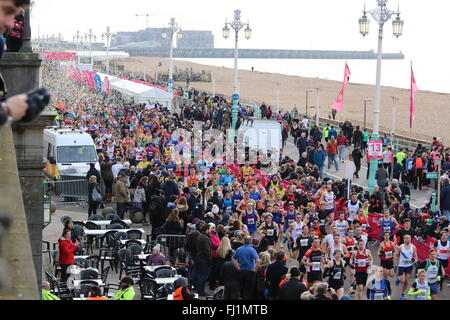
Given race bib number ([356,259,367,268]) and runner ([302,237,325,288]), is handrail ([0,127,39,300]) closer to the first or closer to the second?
runner ([302,237,325,288])

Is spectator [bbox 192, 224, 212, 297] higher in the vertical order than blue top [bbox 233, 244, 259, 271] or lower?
lower

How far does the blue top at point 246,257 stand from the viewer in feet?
48.5

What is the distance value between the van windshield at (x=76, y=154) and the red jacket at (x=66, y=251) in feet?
40.6

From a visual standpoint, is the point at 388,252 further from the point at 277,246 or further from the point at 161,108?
the point at 161,108

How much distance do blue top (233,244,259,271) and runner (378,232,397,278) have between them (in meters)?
2.93

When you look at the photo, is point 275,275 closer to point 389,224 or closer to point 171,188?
point 389,224

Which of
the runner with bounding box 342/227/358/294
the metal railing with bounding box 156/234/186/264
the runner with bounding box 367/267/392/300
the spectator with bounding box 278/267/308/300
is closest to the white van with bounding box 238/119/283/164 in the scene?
the metal railing with bounding box 156/234/186/264

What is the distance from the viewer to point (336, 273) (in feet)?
49.1

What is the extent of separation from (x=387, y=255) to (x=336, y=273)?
202cm

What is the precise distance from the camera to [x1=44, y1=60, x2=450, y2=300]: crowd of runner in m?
14.7

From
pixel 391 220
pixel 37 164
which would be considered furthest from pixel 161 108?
pixel 37 164

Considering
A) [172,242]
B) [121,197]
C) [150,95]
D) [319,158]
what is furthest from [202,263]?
[150,95]

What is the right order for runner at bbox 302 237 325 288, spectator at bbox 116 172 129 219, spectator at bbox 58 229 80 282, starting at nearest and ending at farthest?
runner at bbox 302 237 325 288 < spectator at bbox 58 229 80 282 < spectator at bbox 116 172 129 219

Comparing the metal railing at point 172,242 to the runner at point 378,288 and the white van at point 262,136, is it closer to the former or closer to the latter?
the runner at point 378,288
